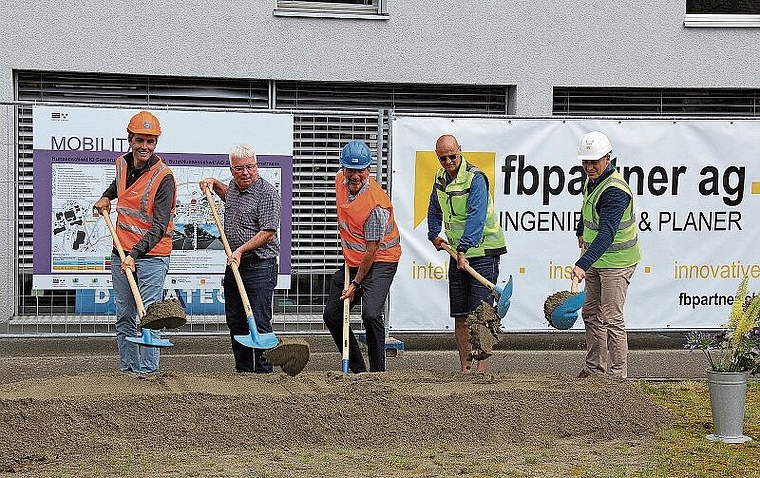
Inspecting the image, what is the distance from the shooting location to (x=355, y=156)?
333 inches

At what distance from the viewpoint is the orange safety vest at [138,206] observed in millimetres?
8289

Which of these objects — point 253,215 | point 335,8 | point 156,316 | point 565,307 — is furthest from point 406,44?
point 156,316

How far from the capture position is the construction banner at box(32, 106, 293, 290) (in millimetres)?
10000

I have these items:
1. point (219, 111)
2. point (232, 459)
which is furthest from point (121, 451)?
point (219, 111)

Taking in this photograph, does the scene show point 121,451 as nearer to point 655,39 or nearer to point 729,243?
point 729,243

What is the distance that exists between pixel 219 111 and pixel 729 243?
492cm

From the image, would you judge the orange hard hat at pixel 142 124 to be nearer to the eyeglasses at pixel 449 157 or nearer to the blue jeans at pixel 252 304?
the blue jeans at pixel 252 304

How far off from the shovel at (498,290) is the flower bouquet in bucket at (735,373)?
5.80 ft

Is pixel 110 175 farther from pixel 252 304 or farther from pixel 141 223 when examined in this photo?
pixel 252 304

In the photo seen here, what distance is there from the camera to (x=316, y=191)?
36.2 feet

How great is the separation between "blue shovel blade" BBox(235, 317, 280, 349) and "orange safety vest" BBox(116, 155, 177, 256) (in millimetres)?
869

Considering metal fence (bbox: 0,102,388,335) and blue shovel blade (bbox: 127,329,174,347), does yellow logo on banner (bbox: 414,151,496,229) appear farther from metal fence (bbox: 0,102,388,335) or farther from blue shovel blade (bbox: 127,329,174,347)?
blue shovel blade (bbox: 127,329,174,347)

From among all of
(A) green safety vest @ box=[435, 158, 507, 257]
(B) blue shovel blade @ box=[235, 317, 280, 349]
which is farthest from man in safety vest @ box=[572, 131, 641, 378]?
(B) blue shovel blade @ box=[235, 317, 280, 349]

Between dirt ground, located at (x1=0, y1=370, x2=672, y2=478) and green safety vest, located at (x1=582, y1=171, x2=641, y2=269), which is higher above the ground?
green safety vest, located at (x1=582, y1=171, x2=641, y2=269)
